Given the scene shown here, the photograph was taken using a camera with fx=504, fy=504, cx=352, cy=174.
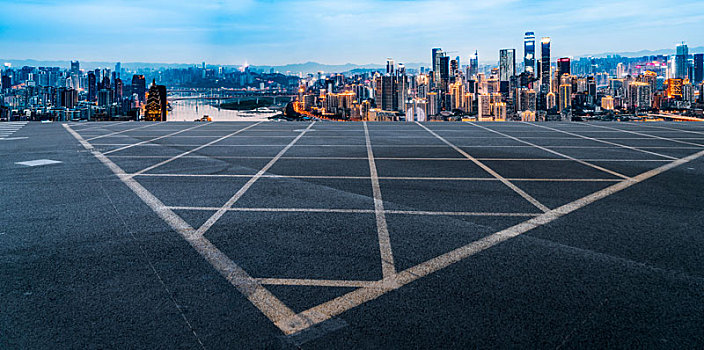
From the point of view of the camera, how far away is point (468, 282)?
163 inches

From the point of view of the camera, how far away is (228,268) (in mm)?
4508

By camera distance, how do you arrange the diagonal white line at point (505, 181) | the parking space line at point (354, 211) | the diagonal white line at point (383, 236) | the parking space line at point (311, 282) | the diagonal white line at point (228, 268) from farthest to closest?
the diagonal white line at point (505, 181) < the parking space line at point (354, 211) < the diagonal white line at point (383, 236) < the parking space line at point (311, 282) < the diagonal white line at point (228, 268)

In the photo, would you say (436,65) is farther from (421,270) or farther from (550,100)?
(421,270)

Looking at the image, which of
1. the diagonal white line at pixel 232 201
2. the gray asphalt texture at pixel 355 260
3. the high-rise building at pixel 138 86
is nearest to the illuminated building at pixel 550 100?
the gray asphalt texture at pixel 355 260

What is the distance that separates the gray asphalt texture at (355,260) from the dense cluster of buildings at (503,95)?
63.3ft

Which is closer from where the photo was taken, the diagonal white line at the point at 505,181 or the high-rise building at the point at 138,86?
the diagonal white line at the point at 505,181

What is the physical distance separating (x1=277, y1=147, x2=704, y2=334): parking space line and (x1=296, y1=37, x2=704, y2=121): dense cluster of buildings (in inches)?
823

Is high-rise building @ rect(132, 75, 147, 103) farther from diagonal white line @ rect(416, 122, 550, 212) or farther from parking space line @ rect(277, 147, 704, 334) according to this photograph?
parking space line @ rect(277, 147, 704, 334)

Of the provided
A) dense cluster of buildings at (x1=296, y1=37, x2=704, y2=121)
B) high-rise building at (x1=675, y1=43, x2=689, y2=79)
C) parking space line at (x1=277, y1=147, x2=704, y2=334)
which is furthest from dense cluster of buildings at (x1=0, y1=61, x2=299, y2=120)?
A: high-rise building at (x1=675, y1=43, x2=689, y2=79)

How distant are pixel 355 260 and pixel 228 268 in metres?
1.16

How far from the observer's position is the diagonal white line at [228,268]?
365cm

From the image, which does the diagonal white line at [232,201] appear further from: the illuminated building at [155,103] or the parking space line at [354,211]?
the illuminated building at [155,103]

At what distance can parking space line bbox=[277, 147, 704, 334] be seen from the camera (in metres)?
3.54

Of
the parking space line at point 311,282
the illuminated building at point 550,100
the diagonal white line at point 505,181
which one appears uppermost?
the illuminated building at point 550,100
